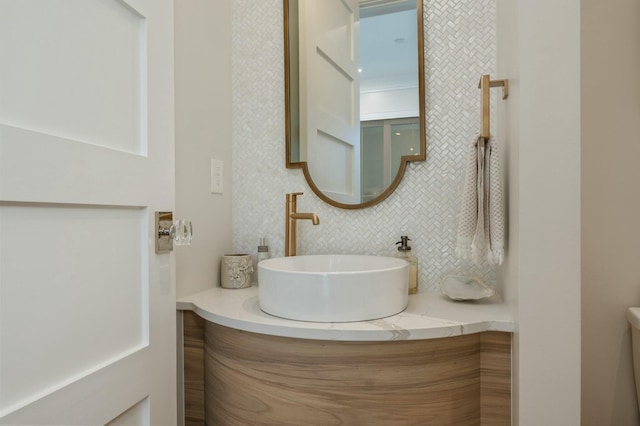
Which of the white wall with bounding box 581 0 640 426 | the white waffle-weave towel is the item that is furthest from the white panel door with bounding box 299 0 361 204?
the white wall with bounding box 581 0 640 426

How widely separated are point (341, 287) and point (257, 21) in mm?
1143

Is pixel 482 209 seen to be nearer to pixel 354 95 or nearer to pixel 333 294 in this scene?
pixel 333 294

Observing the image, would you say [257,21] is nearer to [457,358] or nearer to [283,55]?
[283,55]

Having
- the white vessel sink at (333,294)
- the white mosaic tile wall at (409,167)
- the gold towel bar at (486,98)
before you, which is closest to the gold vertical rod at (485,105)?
the gold towel bar at (486,98)

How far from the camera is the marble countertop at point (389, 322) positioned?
36.1 inches

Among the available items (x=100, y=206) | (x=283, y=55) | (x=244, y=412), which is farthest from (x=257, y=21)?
(x=244, y=412)

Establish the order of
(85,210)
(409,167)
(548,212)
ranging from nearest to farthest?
(85,210) → (548,212) → (409,167)

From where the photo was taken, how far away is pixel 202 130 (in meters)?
1.39

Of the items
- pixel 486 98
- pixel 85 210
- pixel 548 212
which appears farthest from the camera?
pixel 486 98

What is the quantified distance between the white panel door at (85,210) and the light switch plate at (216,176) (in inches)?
18.2

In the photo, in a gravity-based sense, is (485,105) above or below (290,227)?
above

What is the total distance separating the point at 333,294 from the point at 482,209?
0.47 m

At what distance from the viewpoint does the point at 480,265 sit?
1.31 meters

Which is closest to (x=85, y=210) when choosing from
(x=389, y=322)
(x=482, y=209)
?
(x=389, y=322)
